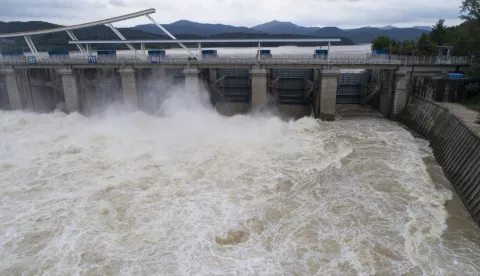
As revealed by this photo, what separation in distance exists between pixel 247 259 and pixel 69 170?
45.8ft

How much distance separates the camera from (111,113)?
36.1m

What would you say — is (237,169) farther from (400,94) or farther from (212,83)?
(400,94)

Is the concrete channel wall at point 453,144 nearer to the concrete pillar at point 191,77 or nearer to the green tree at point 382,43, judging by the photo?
the concrete pillar at point 191,77

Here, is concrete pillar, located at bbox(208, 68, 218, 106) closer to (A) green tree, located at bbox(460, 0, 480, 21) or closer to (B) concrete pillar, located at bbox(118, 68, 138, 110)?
(B) concrete pillar, located at bbox(118, 68, 138, 110)

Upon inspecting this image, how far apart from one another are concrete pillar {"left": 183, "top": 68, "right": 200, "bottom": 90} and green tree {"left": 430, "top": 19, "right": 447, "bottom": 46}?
36.9 m

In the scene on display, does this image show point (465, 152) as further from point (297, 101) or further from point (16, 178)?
point (16, 178)

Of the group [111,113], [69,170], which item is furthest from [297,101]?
[69,170]

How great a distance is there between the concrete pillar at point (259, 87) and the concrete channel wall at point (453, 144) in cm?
1317

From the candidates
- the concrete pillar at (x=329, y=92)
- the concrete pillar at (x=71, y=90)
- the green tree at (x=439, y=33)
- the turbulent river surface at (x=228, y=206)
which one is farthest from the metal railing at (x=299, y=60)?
the green tree at (x=439, y=33)

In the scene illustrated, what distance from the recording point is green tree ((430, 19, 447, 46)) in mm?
49750

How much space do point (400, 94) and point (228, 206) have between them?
2301cm

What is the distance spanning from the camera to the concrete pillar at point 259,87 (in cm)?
3291

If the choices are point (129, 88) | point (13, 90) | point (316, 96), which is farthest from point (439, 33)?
point (13, 90)

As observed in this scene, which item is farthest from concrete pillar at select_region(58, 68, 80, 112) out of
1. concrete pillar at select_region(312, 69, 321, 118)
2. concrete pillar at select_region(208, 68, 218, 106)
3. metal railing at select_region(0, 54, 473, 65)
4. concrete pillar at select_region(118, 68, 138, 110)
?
concrete pillar at select_region(312, 69, 321, 118)
